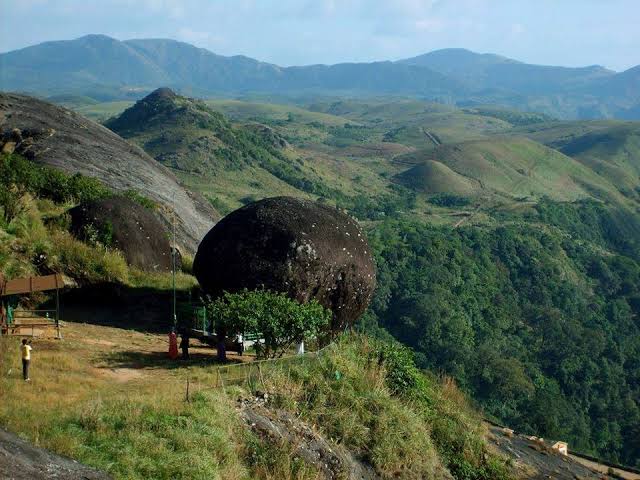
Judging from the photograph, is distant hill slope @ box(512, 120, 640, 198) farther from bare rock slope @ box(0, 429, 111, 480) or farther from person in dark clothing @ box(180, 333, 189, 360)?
bare rock slope @ box(0, 429, 111, 480)

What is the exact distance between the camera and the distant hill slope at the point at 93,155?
2965 cm

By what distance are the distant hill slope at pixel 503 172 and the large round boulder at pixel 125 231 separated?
101 m

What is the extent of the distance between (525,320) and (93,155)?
46.8 metres

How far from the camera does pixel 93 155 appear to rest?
31.9 metres

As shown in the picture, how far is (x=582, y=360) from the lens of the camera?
5809cm

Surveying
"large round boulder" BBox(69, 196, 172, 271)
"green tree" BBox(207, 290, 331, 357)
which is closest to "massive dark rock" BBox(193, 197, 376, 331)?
"green tree" BBox(207, 290, 331, 357)

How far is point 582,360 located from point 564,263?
23.8 metres

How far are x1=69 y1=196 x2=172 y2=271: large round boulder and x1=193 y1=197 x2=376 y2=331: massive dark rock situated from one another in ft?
12.4

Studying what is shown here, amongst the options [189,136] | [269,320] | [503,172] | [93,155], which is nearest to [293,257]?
[269,320]

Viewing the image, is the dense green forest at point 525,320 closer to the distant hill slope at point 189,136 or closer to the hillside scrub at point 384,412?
the hillside scrub at point 384,412

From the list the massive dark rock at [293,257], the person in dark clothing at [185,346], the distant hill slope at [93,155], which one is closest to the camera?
the person in dark clothing at [185,346]

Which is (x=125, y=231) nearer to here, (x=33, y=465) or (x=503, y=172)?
(x=33, y=465)

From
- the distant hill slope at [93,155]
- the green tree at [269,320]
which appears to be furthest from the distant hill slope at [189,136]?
the green tree at [269,320]

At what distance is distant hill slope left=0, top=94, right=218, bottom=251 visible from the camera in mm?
29653
